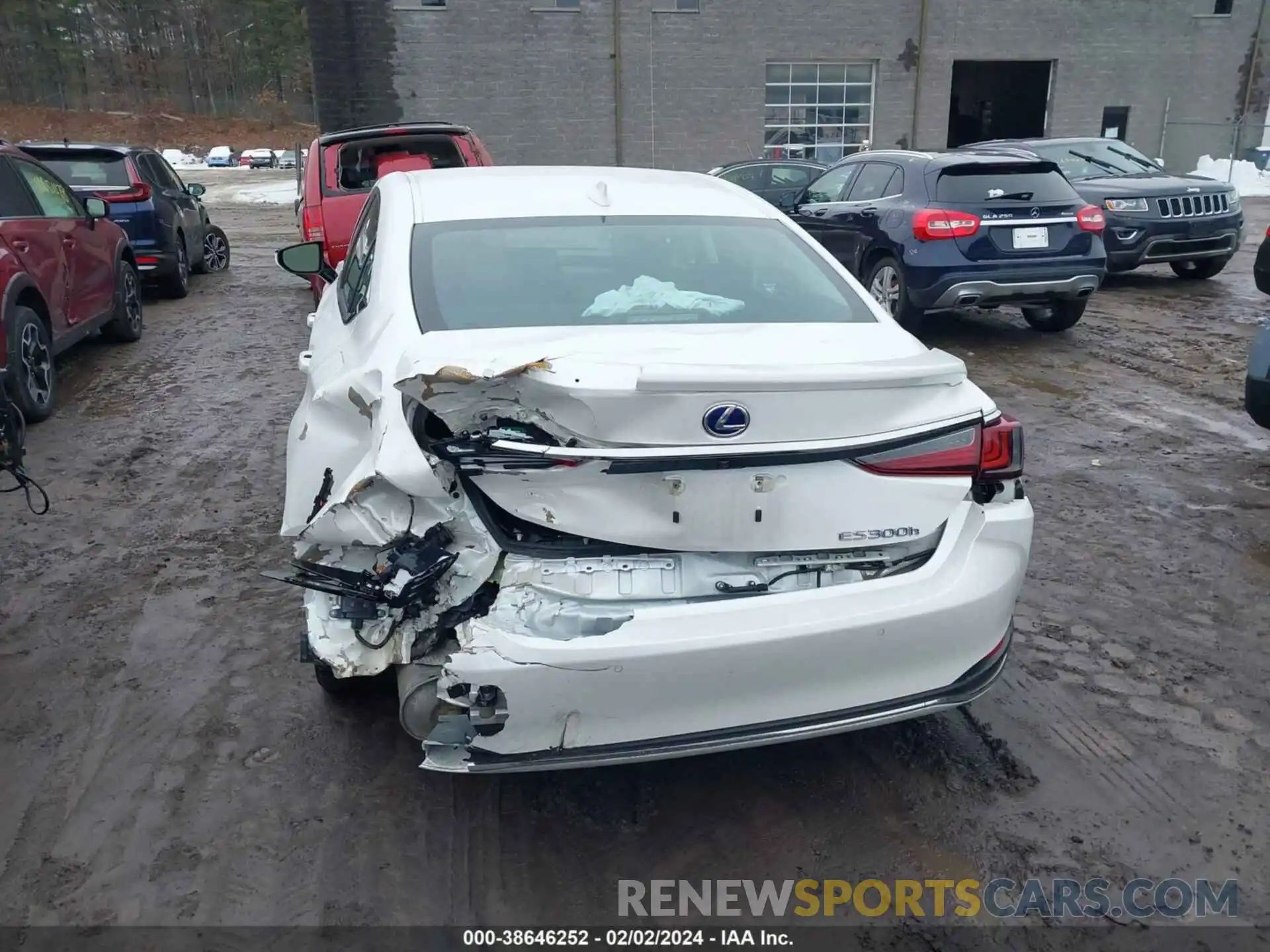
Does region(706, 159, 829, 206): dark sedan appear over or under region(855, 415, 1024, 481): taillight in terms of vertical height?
under

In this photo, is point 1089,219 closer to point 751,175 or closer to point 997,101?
point 751,175

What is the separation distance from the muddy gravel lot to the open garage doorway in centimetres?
2477

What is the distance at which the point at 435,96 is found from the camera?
73.4 feet

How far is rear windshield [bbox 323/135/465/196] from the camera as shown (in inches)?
390

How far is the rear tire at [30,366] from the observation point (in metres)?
6.34

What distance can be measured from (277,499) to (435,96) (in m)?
19.0

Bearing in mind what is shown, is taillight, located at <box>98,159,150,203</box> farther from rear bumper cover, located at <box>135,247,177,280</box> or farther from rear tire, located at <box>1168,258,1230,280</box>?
rear tire, located at <box>1168,258,1230,280</box>

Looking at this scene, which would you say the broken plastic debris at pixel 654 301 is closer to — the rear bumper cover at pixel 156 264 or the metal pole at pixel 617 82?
the rear bumper cover at pixel 156 264

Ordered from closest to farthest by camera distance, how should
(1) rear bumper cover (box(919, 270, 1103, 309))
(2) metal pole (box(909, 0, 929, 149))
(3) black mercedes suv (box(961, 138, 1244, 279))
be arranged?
(1) rear bumper cover (box(919, 270, 1103, 309)) → (3) black mercedes suv (box(961, 138, 1244, 279)) → (2) metal pole (box(909, 0, 929, 149))

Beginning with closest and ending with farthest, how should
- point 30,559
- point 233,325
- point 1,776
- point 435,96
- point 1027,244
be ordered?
point 1,776 < point 30,559 < point 1027,244 < point 233,325 < point 435,96

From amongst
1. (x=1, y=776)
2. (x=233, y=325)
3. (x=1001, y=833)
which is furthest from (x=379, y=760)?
(x=233, y=325)

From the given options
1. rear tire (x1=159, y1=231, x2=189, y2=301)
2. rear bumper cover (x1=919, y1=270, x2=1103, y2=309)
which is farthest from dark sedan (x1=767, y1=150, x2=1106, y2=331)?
rear tire (x1=159, y1=231, x2=189, y2=301)

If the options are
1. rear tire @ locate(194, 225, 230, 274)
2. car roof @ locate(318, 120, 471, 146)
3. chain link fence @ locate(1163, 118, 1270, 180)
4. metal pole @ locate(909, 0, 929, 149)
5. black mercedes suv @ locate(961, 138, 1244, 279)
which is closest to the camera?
car roof @ locate(318, 120, 471, 146)

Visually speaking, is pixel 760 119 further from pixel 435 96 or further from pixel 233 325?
pixel 233 325
